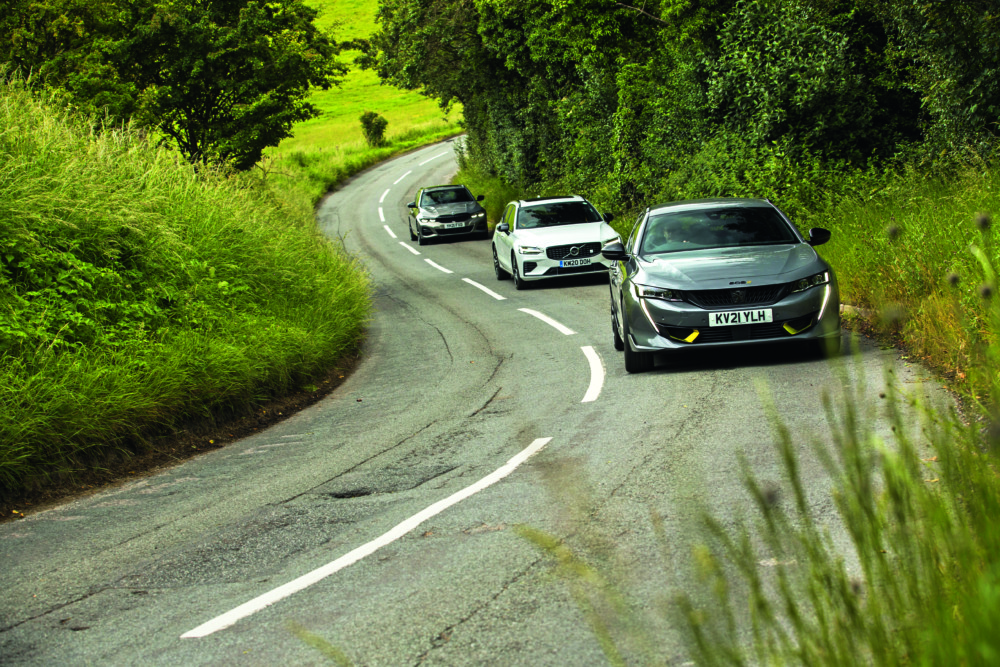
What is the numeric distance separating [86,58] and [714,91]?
38.6 ft

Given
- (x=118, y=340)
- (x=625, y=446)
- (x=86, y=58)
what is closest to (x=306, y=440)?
(x=118, y=340)

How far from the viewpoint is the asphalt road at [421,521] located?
13.6 feet

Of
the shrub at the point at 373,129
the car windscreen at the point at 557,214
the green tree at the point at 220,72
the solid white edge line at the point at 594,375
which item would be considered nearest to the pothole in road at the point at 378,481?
the solid white edge line at the point at 594,375

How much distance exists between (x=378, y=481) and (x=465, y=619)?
9.33ft

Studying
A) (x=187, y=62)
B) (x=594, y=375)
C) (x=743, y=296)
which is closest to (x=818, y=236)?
(x=743, y=296)

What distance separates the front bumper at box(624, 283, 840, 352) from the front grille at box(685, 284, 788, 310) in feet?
0.20

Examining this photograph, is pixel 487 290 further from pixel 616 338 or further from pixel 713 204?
pixel 713 204

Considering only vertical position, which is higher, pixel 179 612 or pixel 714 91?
pixel 714 91

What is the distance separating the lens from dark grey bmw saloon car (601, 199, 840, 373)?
9.26 metres

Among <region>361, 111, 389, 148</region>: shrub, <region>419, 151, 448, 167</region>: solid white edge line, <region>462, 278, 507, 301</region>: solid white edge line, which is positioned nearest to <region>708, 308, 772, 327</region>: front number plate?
<region>462, 278, 507, 301</region>: solid white edge line

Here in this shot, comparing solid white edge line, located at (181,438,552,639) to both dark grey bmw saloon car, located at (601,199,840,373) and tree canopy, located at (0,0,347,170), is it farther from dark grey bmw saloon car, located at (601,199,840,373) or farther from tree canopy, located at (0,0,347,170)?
tree canopy, located at (0,0,347,170)

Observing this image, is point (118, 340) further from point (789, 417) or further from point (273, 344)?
point (789, 417)

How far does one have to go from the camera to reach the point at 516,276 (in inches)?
782

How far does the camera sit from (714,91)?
18.6 m
